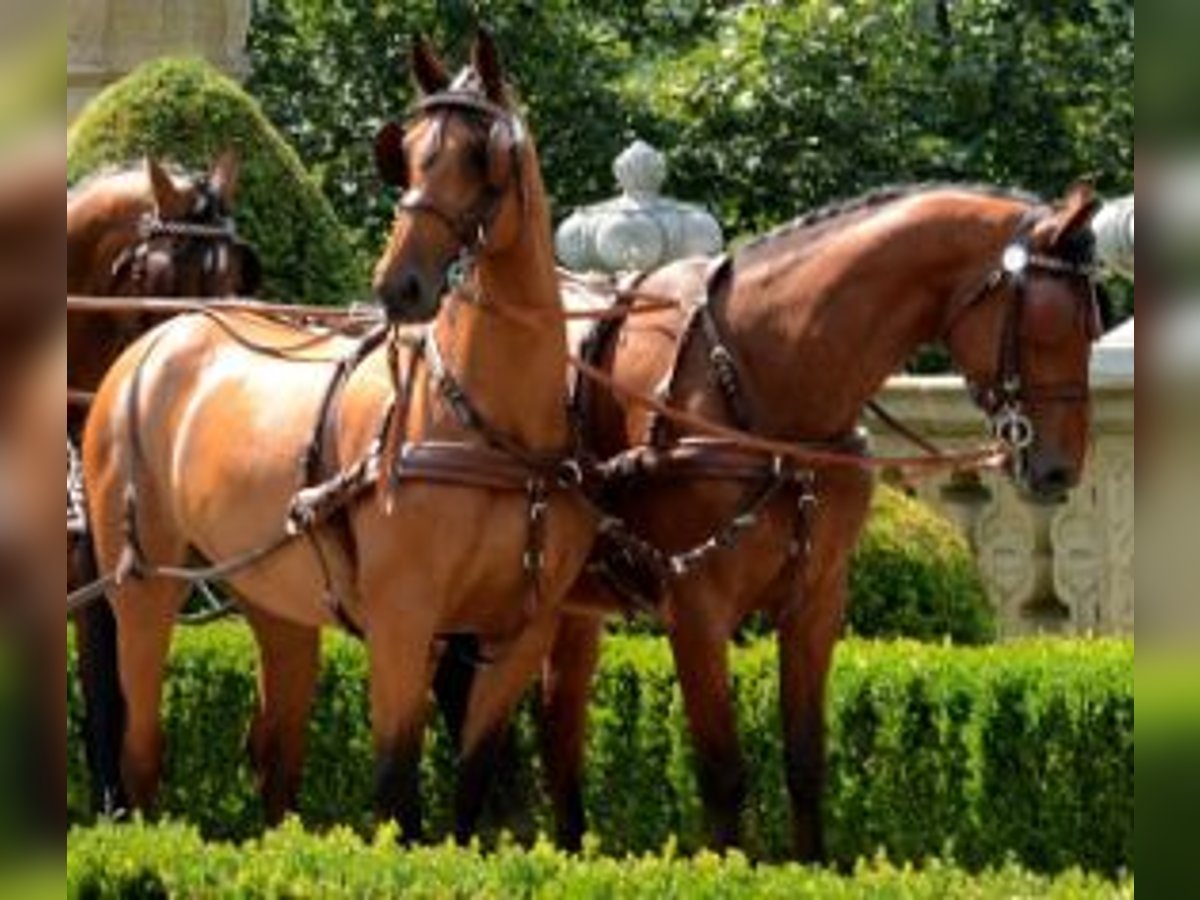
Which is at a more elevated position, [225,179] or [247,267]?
[225,179]

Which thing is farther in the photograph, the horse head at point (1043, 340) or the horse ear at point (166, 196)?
the horse ear at point (166, 196)

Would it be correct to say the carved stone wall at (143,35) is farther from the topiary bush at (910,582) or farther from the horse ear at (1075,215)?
the horse ear at (1075,215)

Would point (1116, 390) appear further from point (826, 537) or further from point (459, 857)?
point (459, 857)

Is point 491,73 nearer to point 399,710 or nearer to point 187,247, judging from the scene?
point 399,710

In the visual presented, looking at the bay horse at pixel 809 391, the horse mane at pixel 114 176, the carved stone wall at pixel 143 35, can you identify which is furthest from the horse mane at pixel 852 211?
the carved stone wall at pixel 143 35

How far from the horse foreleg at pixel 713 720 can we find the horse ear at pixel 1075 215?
1.10 m

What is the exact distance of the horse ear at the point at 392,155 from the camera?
5883 millimetres

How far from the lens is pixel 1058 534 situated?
11375 millimetres

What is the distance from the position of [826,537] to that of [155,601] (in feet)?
6.50

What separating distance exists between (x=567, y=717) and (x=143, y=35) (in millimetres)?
10234

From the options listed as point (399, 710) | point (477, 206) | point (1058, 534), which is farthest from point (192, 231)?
point (1058, 534)

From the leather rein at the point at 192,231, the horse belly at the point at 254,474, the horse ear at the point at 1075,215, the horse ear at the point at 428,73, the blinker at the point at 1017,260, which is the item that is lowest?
the horse belly at the point at 254,474

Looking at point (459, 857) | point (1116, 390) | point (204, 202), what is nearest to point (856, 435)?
point (459, 857)

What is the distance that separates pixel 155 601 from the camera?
24.5ft
